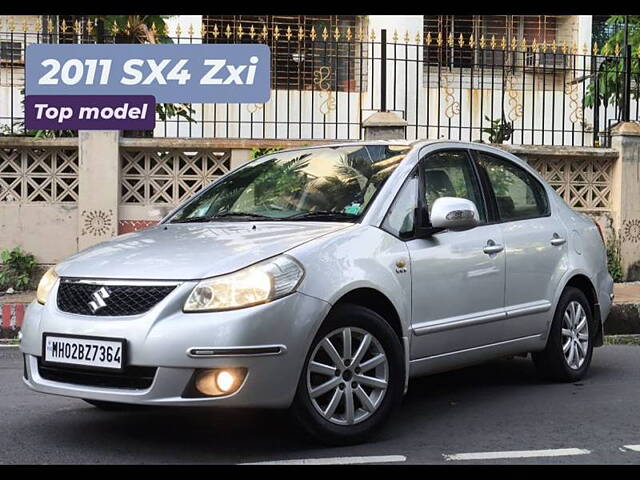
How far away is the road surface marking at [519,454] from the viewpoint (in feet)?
15.0

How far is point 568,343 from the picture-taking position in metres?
6.52

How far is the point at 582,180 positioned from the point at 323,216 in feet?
26.0

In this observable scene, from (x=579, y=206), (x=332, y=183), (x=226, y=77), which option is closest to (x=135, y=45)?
(x=226, y=77)

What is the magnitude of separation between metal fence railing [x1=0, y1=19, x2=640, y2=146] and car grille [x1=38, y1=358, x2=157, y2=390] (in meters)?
7.72

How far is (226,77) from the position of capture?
11.8 meters

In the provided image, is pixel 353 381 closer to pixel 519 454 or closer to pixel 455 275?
pixel 519 454

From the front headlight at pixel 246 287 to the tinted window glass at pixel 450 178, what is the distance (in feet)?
4.59

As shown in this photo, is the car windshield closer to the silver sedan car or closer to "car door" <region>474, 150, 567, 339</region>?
the silver sedan car

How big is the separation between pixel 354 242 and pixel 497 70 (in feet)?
44.1

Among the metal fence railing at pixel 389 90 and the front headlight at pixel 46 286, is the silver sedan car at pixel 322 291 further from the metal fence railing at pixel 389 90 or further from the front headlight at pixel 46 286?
the metal fence railing at pixel 389 90

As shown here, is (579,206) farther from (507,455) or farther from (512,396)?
(507,455)

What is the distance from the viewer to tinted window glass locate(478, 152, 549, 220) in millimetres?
6199

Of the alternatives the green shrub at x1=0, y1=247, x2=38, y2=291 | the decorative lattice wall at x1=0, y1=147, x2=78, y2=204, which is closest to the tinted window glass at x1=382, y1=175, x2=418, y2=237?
the decorative lattice wall at x1=0, y1=147, x2=78, y2=204

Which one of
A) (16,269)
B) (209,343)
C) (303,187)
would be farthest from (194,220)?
(16,269)
